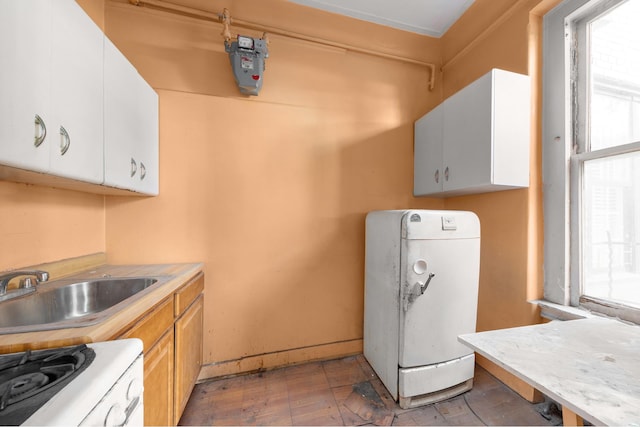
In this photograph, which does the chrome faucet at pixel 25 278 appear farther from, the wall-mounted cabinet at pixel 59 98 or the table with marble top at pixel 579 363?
the table with marble top at pixel 579 363

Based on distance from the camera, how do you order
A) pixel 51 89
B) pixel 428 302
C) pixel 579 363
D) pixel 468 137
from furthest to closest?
pixel 468 137 → pixel 428 302 → pixel 51 89 → pixel 579 363

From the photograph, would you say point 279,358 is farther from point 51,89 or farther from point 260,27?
point 260,27

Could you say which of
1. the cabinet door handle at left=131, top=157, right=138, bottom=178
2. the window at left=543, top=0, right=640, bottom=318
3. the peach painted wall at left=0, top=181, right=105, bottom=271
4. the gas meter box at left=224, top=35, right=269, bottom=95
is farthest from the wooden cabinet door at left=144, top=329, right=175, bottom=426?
the window at left=543, top=0, right=640, bottom=318

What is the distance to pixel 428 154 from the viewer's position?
1.99m

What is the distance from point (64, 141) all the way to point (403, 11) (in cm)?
248

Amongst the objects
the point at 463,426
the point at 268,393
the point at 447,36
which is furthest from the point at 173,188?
the point at 447,36

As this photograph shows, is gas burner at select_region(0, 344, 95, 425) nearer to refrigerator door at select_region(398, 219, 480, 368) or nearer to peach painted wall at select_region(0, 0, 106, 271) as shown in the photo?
peach painted wall at select_region(0, 0, 106, 271)

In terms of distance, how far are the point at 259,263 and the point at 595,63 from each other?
2.59m

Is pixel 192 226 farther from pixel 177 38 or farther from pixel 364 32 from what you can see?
pixel 364 32

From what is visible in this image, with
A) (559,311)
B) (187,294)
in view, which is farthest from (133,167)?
(559,311)

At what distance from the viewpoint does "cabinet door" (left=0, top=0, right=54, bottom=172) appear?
2.29 feet

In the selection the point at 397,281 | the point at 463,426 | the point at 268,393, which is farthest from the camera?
the point at 268,393

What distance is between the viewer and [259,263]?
187 centimetres

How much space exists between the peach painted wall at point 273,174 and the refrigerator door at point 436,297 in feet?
2.14
